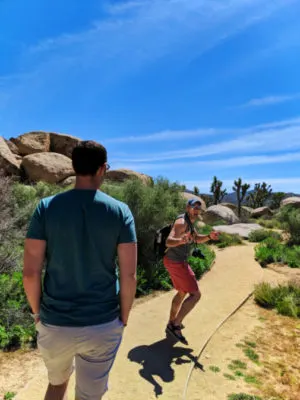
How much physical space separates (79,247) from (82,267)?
0.40 feet

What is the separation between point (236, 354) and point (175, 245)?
2.26m

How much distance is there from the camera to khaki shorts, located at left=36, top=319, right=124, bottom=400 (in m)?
1.96

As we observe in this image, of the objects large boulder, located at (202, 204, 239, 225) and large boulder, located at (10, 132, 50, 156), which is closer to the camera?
large boulder, located at (10, 132, 50, 156)

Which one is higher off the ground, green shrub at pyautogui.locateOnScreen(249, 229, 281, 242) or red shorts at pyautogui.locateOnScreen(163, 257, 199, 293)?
red shorts at pyautogui.locateOnScreen(163, 257, 199, 293)

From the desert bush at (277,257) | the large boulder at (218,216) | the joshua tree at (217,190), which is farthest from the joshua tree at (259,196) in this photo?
the desert bush at (277,257)

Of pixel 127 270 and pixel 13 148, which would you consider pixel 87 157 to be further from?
pixel 13 148

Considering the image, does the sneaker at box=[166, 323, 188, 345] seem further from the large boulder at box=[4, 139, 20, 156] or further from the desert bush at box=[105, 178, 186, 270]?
the large boulder at box=[4, 139, 20, 156]

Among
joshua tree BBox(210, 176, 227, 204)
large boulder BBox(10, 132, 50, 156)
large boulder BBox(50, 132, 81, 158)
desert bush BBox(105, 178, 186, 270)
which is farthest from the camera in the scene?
joshua tree BBox(210, 176, 227, 204)

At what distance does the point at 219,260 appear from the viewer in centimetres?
1238

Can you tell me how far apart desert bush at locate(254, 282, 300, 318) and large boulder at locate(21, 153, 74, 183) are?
36.4 feet

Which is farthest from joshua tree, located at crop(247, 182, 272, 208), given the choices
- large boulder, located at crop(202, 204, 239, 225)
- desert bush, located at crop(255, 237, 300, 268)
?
desert bush, located at crop(255, 237, 300, 268)

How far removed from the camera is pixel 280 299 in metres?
8.02

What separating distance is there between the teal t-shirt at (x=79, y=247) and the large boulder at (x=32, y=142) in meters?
17.9

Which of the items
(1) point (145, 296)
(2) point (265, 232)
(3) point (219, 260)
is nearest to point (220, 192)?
(2) point (265, 232)
